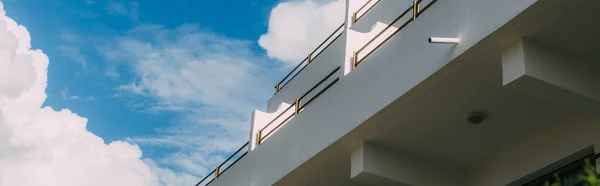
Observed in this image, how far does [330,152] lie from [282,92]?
553cm

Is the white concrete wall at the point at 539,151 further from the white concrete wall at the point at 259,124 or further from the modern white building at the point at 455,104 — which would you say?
the white concrete wall at the point at 259,124

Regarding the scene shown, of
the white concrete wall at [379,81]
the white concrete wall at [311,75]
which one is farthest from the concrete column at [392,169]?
the white concrete wall at [311,75]

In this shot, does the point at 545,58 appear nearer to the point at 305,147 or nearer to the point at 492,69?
the point at 492,69

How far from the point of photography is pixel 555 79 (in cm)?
852

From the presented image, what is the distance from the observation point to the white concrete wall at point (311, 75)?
1413 centimetres

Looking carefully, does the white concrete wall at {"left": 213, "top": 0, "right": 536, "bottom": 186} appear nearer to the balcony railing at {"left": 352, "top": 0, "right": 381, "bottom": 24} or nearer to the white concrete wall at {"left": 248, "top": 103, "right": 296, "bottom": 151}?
the white concrete wall at {"left": 248, "top": 103, "right": 296, "bottom": 151}

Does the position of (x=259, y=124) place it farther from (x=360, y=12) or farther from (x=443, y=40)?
(x=443, y=40)

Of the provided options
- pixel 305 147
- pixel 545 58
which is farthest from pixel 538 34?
pixel 305 147

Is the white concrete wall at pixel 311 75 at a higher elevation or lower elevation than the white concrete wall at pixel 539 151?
higher

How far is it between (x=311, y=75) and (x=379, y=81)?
5007mm

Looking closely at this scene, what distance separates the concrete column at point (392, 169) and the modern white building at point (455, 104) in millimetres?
16

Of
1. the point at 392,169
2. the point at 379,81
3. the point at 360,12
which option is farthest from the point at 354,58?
the point at 360,12

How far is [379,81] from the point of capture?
32.9 ft

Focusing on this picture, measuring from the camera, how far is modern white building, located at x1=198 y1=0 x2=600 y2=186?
8.38 m
